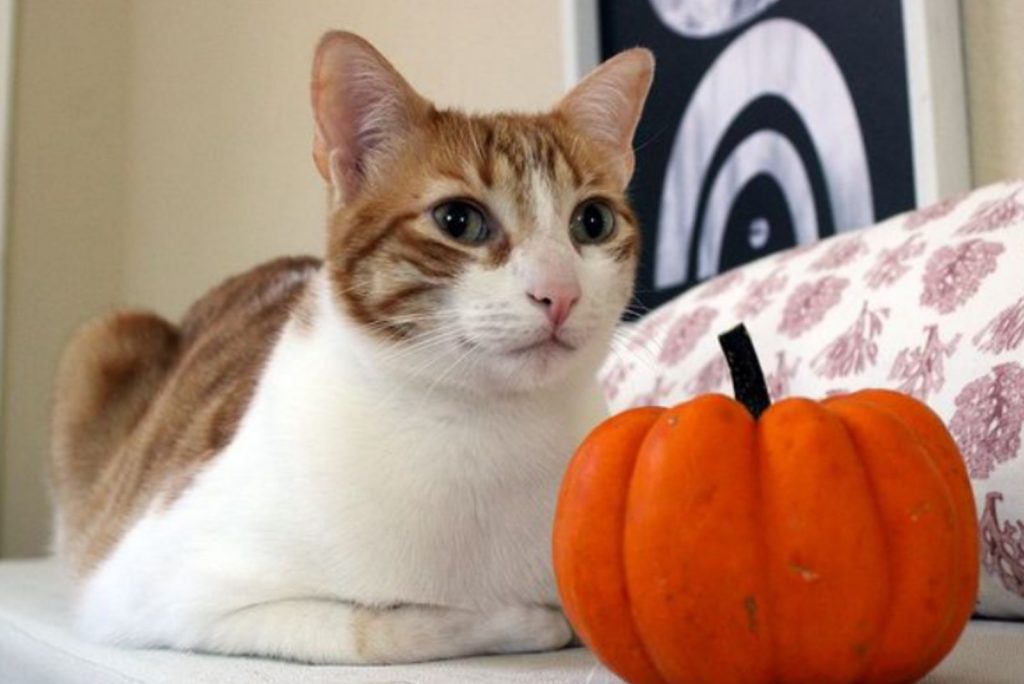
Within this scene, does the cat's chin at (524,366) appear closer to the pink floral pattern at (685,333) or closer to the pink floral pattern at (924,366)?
the pink floral pattern at (924,366)

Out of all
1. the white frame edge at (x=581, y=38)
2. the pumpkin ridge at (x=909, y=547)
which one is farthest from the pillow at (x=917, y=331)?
the white frame edge at (x=581, y=38)

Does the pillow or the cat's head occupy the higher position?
the cat's head

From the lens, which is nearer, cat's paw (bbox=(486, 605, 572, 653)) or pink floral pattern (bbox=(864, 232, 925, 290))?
cat's paw (bbox=(486, 605, 572, 653))

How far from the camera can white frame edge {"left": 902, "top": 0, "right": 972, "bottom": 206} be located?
4.86 feet

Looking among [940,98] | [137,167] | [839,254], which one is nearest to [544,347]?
[839,254]

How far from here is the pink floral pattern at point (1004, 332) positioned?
110 cm

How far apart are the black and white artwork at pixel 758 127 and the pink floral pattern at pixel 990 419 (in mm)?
502

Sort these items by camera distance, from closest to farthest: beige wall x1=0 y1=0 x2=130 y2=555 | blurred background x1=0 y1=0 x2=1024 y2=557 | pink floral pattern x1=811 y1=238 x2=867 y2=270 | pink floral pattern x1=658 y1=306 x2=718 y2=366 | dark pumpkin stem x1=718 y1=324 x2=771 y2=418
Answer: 1. dark pumpkin stem x1=718 y1=324 x2=771 y2=418
2. pink floral pattern x1=811 y1=238 x2=867 y2=270
3. pink floral pattern x1=658 y1=306 x2=718 y2=366
4. blurred background x1=0 y1=0 x2=1024 y2=557
5. beige wall x1=0 y1=0 x2=130 y2=555

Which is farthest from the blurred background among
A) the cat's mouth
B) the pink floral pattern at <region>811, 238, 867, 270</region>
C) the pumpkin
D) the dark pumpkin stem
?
the pumpkin

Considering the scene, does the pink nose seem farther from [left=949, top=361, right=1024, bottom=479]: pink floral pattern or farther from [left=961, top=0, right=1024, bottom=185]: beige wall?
[left=961, top=0, right=1024, bottom=185]: beige wall

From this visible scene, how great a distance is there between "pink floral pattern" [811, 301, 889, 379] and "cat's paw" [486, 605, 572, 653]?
449mm

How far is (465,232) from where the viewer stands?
3.37 feet

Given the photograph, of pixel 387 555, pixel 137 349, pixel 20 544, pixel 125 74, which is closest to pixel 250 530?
pixel 387 555

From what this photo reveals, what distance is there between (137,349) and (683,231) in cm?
92
